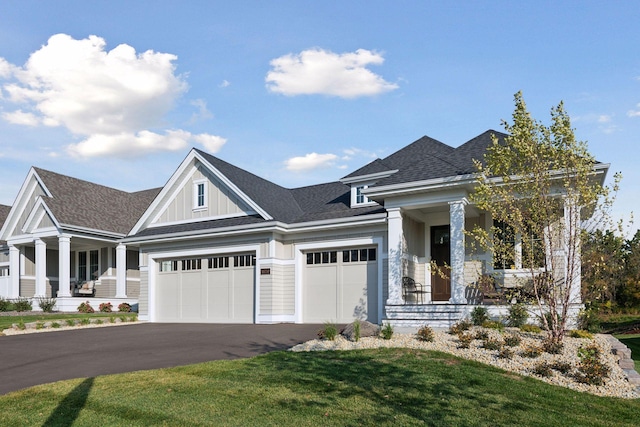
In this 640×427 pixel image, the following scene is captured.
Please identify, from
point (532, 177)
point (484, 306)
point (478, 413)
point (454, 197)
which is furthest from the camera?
point (454, 197)

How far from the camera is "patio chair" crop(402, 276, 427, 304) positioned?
16.2 meters

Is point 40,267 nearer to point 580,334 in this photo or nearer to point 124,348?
point 124,348

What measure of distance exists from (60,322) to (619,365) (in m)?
17.6

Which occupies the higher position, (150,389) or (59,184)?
(59,184)

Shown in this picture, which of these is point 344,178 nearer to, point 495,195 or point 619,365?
point 495,195

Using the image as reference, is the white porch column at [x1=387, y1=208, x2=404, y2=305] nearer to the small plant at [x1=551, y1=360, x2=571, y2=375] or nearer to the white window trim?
the small plant at [x1=551, y1=360, x2=571, y2=375]

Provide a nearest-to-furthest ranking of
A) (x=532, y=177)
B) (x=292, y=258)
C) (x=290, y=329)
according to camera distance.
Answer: (x=532, y=177) → (x=290, y=329) → (x=292, y=258)

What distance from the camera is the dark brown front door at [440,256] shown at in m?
17.3

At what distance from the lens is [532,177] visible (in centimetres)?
1203

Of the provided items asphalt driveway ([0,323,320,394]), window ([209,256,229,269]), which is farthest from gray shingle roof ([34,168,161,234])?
asphalt driveway ([0,323,320,394])

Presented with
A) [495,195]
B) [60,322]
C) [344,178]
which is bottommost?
[60,322]

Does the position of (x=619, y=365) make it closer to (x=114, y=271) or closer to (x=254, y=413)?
(x=254, y=413)

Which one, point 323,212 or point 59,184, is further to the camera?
point 59,184

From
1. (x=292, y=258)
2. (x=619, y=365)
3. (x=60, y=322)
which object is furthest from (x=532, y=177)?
(x=60, y=322)
